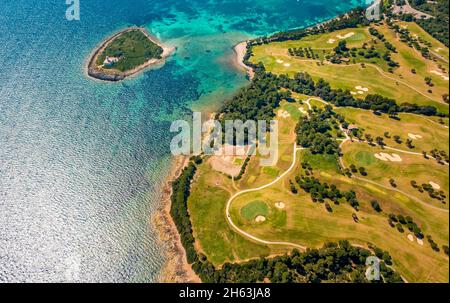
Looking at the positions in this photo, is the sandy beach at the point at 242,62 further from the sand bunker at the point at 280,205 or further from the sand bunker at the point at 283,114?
the sand bunker at the point at 280,205

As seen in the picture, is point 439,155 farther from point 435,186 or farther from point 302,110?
point 302,110

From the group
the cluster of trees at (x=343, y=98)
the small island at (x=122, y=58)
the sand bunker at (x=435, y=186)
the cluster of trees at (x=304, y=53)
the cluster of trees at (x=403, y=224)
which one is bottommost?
the cluster of trees at (x=403, y=224)

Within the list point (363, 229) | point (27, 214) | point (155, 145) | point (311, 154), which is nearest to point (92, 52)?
point (155, 145)

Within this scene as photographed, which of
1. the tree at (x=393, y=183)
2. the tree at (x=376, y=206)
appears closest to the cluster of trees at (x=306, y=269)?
the tree at (x=376, y=206)

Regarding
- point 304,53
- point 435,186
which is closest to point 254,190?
point 435,186

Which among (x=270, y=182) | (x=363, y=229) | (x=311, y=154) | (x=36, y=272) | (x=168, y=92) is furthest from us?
(x=168, y=92)

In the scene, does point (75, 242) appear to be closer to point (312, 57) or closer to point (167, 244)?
point (167, 244)

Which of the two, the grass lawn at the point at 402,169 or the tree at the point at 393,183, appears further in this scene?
the tree at the point at 393,183
